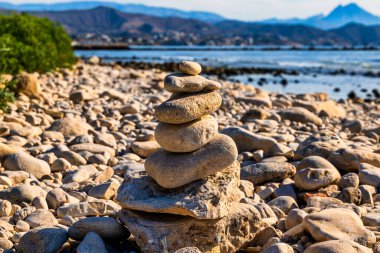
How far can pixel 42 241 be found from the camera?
464 centimetres

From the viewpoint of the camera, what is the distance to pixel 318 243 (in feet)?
14.6

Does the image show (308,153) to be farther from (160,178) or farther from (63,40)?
(63,40)

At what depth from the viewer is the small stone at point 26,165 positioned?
285 inches

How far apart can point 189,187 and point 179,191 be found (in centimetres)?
9

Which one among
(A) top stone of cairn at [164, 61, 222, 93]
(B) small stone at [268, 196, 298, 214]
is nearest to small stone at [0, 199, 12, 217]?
(A) top stone of cairn at [164, 61, 222, 93]

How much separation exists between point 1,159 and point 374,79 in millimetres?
31995

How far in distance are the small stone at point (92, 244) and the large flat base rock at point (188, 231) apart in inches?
11.7

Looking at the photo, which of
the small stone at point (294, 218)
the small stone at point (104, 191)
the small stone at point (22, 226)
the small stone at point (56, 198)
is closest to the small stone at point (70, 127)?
the small stone at point (104, 191)

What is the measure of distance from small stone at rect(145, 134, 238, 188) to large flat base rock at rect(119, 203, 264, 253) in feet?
1.09

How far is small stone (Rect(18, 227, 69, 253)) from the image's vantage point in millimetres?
4617

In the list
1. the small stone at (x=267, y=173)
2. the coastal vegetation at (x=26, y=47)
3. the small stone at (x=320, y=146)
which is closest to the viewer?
the small stone at (x=267, y=173)

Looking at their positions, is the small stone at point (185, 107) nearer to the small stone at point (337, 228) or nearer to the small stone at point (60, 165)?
the small stone at point (337, 228)

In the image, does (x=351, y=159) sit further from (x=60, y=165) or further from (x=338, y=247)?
(x=60, y=165)

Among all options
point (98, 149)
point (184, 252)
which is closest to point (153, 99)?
point (98, 149)
